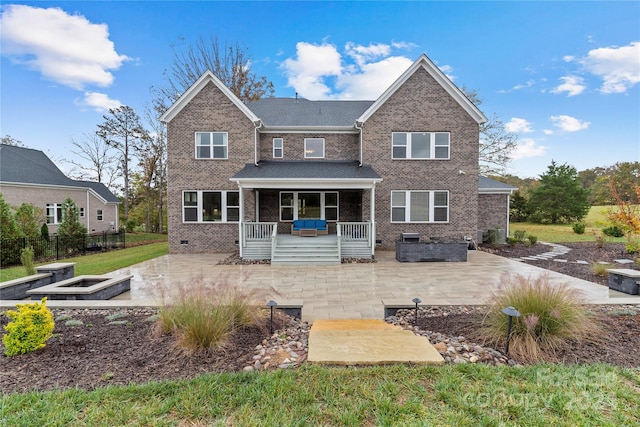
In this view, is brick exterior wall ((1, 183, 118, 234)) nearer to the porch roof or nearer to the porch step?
the porch roof

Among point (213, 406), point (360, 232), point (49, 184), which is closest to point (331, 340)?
point (213, 406)

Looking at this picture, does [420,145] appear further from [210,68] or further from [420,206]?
[210,68]

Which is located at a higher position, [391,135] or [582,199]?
[391,135]

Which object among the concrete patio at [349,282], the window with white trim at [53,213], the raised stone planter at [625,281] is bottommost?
the concrete patio at [349,282]

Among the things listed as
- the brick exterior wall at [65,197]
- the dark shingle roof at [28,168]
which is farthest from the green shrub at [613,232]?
the dark shingle roof at [28,168]

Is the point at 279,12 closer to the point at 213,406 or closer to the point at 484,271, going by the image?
the point at 484,271

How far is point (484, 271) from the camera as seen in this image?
31.9 ft

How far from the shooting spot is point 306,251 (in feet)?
38.3

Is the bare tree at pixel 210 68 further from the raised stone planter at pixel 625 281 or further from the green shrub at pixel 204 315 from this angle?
the raised stone planter at pixel 625 281

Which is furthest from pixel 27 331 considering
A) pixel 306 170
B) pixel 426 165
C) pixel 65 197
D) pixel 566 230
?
pixel 566 230

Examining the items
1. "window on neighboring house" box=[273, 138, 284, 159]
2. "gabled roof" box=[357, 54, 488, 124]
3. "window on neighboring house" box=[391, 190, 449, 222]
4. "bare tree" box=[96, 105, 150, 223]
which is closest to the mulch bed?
"window on neighboring house" box=[391, 190, 449, 222]

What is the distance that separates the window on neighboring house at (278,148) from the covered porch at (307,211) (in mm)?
498

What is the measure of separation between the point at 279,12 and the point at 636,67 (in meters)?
16.1

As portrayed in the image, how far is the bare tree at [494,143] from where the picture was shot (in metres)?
25.2
